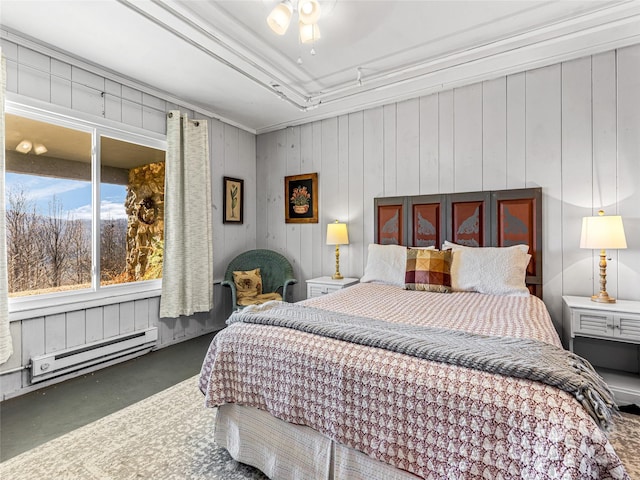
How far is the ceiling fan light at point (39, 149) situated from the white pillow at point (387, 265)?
3005 mm

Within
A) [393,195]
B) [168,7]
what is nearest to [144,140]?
[168,7]

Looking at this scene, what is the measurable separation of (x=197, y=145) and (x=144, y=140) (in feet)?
1.78

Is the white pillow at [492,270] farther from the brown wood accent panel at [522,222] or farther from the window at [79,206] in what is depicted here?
the window at [79,206]

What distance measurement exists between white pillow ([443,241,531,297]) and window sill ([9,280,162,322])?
9.78 feet

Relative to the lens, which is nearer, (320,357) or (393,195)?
(320,357)

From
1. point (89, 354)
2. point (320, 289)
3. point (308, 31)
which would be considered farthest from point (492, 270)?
point (89, 354)

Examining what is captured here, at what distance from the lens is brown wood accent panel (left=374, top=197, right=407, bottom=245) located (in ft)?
11.3

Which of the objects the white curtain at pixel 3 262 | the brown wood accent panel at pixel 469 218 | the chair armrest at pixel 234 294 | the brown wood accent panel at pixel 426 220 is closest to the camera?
the white curtain at pixel 3 262

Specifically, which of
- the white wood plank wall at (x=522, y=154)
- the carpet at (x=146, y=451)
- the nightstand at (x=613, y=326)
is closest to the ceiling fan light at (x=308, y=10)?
the white wood plank wall at (x=522, y=154)

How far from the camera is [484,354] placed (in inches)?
45.1

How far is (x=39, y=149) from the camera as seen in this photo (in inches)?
103

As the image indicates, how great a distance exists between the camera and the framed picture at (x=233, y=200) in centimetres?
412

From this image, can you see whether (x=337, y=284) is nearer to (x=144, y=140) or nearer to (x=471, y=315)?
(x=471, y=315)

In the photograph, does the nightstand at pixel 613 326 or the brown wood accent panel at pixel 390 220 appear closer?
the nightstand at pixel 613 326
